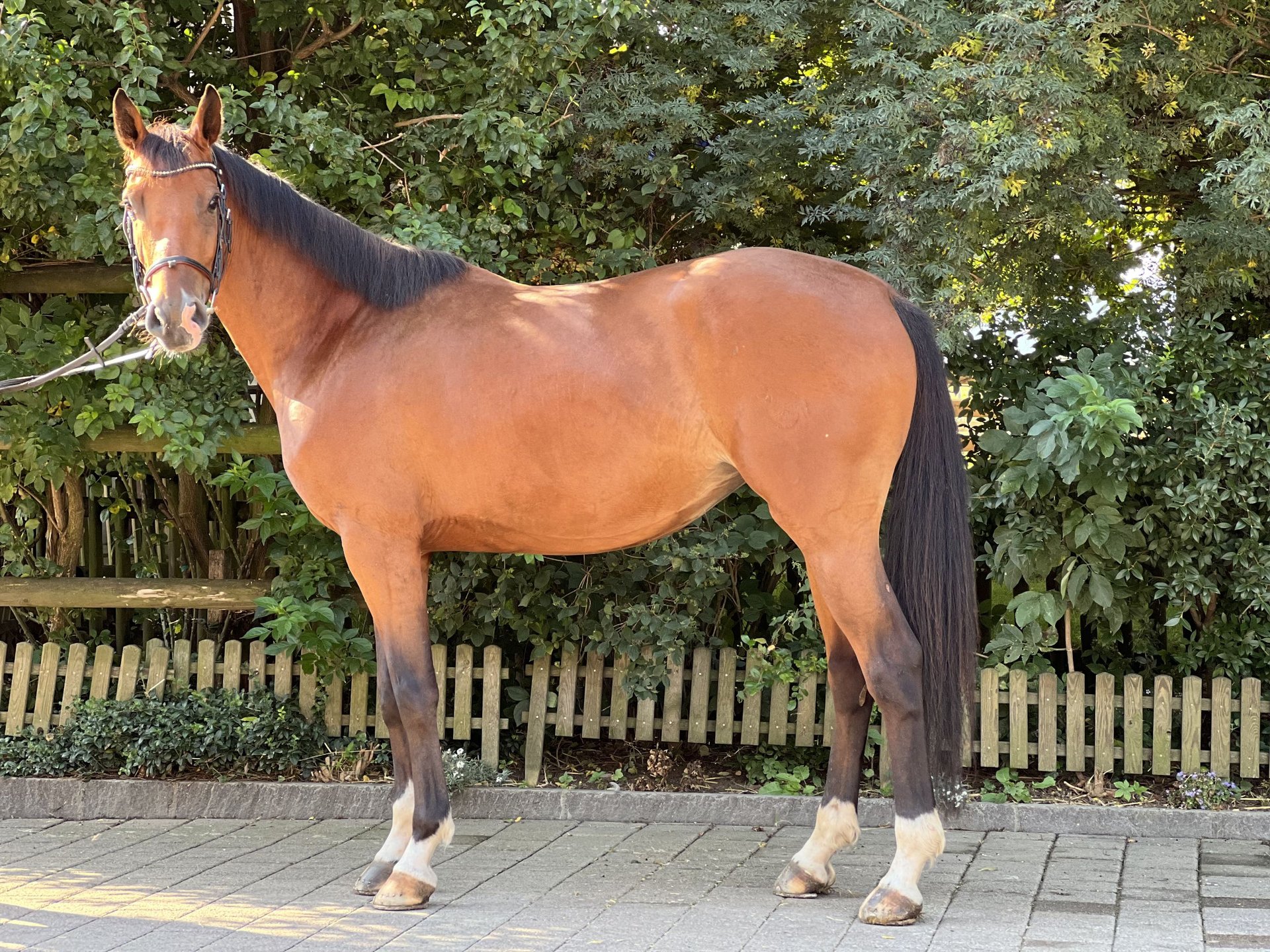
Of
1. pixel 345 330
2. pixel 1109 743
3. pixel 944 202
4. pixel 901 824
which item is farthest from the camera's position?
pixel 1109 743

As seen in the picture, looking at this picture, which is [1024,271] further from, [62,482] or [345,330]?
[62,482]

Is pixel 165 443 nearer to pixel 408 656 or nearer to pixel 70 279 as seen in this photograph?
pixel 70 279

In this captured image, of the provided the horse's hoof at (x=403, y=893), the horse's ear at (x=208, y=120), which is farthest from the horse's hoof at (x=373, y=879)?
the horse's ear at (x=208, y=120)

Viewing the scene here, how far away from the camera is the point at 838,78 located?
19.0 ft

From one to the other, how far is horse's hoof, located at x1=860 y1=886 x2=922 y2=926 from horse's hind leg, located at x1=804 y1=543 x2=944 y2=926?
59 millimetres

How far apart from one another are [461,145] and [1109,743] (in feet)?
12.7

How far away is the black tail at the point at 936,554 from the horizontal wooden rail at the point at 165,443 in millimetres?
3066

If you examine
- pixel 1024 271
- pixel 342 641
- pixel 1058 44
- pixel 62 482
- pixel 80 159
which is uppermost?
pixel 1058 44

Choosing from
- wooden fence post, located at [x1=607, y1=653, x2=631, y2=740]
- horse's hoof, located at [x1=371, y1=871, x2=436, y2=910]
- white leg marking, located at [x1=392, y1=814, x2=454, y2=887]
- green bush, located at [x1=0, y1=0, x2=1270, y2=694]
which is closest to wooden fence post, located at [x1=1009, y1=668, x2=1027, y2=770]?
green bush, located at [x1=0, y1=0, x2=1270, y2=694]

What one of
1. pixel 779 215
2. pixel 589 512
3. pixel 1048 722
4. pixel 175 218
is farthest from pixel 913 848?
pixel 779 215

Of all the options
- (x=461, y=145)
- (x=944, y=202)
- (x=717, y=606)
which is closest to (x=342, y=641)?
(x=717, y=606)

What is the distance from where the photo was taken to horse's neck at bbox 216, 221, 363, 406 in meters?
4.50

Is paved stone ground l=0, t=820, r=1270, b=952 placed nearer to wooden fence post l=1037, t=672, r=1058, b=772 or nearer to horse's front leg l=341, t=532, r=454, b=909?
horse's front leg l=341, t=532, r=454, b=909

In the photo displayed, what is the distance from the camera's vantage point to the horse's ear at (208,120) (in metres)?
4.13
